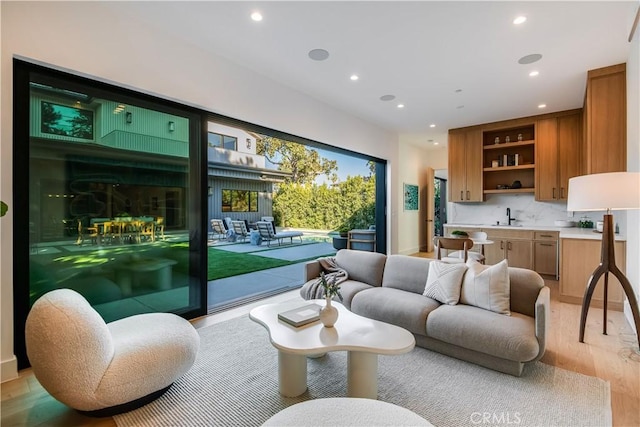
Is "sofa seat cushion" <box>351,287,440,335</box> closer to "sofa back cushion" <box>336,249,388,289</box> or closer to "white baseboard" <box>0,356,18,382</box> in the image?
"sofa back cushion" <box>336,249,388,289</box>

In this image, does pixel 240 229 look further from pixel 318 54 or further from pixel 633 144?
pixel 633 144

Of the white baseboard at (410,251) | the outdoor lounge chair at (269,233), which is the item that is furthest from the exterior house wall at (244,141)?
the white baseboard at (410,251)

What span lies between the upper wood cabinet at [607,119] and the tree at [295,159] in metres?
4.24

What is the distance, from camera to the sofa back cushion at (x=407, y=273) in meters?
3.14

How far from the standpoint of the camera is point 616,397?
2.02 meters

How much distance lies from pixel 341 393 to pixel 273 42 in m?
3.38

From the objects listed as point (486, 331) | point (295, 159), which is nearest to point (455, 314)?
point (486, 331)

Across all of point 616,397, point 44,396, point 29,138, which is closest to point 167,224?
point 29,138

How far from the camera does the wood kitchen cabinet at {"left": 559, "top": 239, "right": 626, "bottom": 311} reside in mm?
3738

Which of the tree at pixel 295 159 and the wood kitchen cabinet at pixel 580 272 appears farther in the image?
the tree at pixel 295 159

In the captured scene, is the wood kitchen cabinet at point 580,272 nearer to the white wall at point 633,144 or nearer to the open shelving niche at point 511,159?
the white wall at point 633,144

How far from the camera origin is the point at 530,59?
11.8ft

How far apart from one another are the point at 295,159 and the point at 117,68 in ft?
12.3

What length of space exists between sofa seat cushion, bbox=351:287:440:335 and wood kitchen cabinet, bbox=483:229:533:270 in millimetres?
3576
